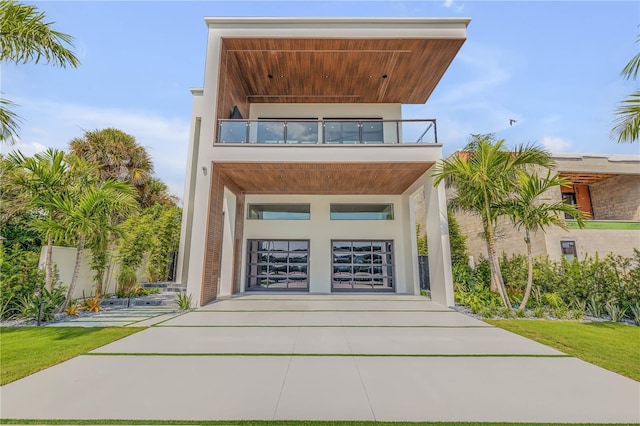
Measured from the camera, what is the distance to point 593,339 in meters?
4.86

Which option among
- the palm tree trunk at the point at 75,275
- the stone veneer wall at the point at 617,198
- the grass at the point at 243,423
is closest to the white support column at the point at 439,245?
the grass at the point at 243,423

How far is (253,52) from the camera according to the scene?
30.2ft

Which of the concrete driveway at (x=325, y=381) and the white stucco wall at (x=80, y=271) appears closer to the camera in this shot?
→ the concrete driveway at (x=325, y=381)

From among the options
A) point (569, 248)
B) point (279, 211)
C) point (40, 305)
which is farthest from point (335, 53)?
point (569, 248)

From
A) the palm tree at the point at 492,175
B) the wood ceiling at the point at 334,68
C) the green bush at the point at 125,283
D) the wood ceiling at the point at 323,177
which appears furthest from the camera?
the green bush at the point at 125,283

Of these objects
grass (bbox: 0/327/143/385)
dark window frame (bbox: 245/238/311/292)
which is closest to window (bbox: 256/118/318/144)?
dark window frame (bbox: 245/238/311/292)

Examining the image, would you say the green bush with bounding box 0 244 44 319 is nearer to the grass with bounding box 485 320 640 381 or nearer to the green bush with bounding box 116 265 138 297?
the green bush with bounding box 116 265 138 297

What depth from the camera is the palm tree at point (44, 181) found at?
6.68 meters

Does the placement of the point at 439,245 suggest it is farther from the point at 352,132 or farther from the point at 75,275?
the point at 75,275

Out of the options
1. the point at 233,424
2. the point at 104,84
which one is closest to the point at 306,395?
the point at 233,424

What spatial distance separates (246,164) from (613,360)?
344 inches

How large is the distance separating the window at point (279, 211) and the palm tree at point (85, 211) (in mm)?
5001

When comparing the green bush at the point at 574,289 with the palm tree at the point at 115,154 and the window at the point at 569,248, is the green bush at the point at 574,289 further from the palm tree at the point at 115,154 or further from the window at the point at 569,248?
the palm tree at the point at 115,154

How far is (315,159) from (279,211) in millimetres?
4232
